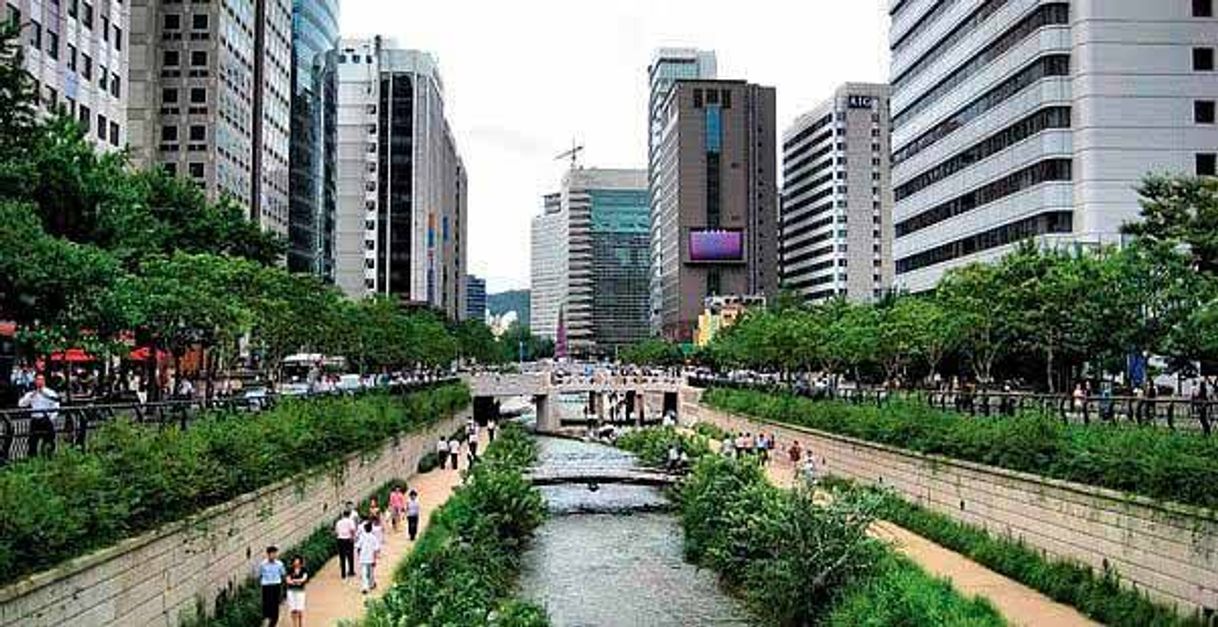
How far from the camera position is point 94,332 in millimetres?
37000

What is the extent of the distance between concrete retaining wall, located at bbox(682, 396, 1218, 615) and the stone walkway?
130 centimetres

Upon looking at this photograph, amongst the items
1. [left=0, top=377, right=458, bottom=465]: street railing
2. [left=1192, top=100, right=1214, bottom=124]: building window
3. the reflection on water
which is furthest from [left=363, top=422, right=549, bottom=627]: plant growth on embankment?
[left=1192, top=100, right=1214, bottom=124]: building window

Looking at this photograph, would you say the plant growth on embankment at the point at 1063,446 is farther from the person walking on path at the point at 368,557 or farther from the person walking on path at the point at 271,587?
the person walking on path at the point at 271,587

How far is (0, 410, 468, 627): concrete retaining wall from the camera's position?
18531 millimetres

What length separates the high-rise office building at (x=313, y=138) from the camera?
144 m

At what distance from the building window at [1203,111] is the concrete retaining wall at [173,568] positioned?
201ft

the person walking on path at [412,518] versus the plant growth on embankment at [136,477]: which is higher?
the plant growth on embankment at [136,477]

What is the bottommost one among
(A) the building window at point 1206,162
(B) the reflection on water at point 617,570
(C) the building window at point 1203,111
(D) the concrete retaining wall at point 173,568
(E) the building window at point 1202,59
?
(B) the reflection on water at point 617,570

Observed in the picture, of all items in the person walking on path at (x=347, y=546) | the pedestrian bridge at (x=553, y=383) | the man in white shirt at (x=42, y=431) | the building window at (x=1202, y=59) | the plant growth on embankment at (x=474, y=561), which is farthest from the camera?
the pedestrian bridge at (x=553, y=383)

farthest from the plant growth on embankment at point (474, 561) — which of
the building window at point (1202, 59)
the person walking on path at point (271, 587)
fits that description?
the building window at point (1202, 59)

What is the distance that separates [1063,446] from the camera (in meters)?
34.4

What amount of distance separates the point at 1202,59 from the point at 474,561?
205ft

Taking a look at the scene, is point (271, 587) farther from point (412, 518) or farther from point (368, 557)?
point (412, 518)

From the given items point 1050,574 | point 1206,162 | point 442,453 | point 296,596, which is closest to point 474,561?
point 296,596
